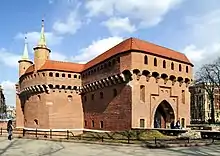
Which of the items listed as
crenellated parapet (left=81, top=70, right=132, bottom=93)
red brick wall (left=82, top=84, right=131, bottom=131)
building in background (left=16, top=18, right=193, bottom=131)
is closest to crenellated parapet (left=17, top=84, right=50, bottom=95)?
building in background (left=16, top=18, right=193, bottom=131)

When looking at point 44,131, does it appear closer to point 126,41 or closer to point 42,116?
point 42,116

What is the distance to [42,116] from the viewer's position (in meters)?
46.1

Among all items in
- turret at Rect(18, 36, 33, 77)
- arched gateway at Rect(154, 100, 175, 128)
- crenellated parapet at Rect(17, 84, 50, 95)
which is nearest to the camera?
arched gateway at Rect(154, 100, 175, 128)

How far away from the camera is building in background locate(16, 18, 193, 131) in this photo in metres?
33.5

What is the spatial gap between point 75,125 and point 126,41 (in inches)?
697

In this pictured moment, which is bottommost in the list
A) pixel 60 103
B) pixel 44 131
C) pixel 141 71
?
pixel 44 131

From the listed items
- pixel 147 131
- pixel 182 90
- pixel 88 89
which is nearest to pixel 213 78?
pixel 182 90

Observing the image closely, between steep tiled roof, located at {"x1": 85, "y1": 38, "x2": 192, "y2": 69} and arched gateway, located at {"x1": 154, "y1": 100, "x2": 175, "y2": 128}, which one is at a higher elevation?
steep tiled roof, located at {"x1": 85, "y1": 38, "x2": 192, "y2": 69}

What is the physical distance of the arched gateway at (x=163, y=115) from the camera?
124ft

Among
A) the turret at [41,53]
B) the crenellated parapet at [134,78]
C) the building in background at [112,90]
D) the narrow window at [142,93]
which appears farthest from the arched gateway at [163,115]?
the turret at [41,53]

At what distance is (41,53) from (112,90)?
→ 1725 cm

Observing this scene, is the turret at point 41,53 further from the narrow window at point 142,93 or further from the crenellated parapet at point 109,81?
the narrow window at point 142,93

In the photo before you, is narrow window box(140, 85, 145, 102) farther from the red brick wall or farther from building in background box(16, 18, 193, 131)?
the red brick wall

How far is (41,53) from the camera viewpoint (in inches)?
1929
